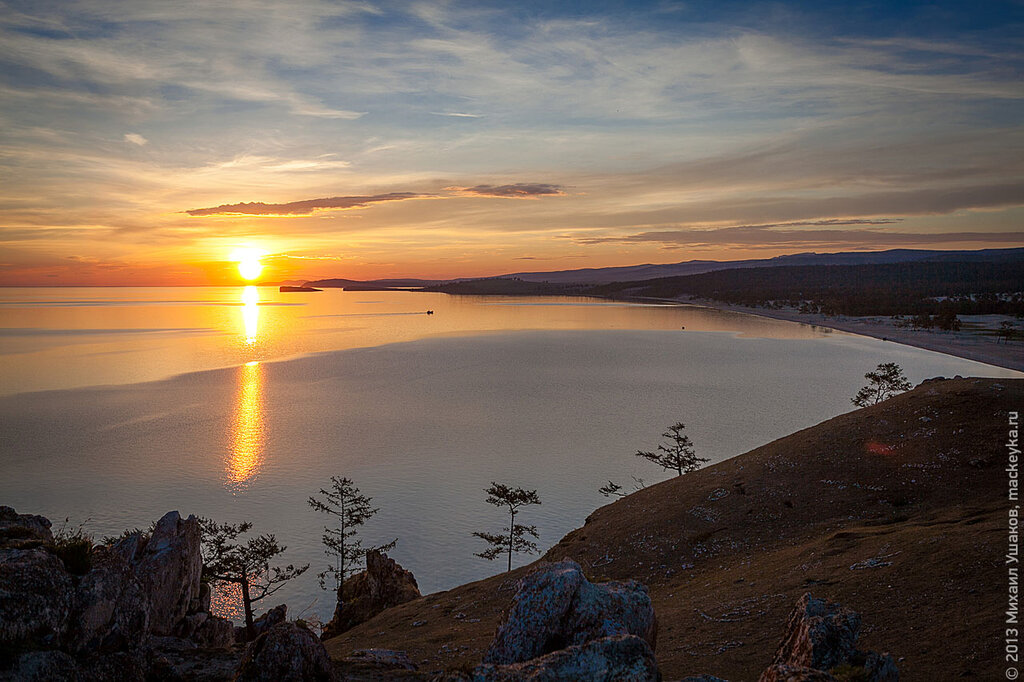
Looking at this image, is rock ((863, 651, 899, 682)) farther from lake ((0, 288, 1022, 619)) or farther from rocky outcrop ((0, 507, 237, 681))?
lake ((0, 288, 1022, 619))

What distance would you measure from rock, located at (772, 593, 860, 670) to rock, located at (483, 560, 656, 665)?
376 cm

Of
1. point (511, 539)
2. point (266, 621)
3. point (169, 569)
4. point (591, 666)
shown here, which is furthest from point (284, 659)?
point (511, 539)

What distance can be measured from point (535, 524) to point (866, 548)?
40580 millimetres

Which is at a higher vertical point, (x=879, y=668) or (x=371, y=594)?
(x=879, y=668)

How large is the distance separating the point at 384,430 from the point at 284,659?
93377 mm

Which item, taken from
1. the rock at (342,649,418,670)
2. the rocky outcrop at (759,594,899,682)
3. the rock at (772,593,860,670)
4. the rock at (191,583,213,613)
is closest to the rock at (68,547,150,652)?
Result: the rock at (342,649,418,670)

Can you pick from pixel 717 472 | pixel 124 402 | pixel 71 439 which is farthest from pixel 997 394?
pixel 124 402

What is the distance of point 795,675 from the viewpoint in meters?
12.2

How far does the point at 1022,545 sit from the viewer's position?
2503 centimetres

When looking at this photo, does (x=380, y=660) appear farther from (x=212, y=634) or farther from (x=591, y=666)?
(x=212, y=634)

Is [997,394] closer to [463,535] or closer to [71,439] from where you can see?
[463,535]

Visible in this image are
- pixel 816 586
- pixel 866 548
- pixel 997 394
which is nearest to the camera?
pixel 816 586

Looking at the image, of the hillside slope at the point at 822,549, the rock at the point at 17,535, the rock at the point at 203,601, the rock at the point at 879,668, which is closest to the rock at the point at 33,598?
the rock at the point at 17,535

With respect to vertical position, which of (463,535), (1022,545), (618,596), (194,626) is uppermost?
(618,596)
